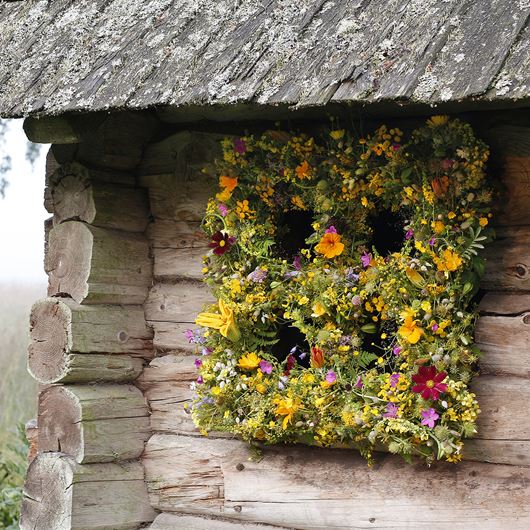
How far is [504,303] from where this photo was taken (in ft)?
12.5

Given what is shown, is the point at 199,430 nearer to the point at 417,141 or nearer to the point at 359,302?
the point at 359,302

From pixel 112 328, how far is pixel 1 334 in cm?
552

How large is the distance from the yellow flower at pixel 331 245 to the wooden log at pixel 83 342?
3.60 feet

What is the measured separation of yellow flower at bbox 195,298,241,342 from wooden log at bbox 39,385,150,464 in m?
0.65

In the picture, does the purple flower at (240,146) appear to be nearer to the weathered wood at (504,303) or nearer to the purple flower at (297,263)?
the purple flower at (297,263)

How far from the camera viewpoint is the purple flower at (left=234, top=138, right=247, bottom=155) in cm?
427

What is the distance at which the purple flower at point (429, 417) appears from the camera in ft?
12.1

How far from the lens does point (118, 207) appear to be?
4.67m

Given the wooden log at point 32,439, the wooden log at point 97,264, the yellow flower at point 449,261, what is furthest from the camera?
the wooden log at point 32,439

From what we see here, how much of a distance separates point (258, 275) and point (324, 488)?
0.87m

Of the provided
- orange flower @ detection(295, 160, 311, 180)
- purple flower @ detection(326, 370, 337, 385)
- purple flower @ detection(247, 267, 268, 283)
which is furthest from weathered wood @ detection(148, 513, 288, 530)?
orange flower @ detection(295, 160, 311, 180)

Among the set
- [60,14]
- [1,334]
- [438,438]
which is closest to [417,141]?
[438,438]

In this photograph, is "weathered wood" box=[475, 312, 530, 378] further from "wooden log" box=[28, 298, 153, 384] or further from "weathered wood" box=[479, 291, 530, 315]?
"wooden log" box=[28, 298, 153, 384]

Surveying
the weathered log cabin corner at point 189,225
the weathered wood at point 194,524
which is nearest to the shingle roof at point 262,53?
the weathered log cabin corner at point 189,225
